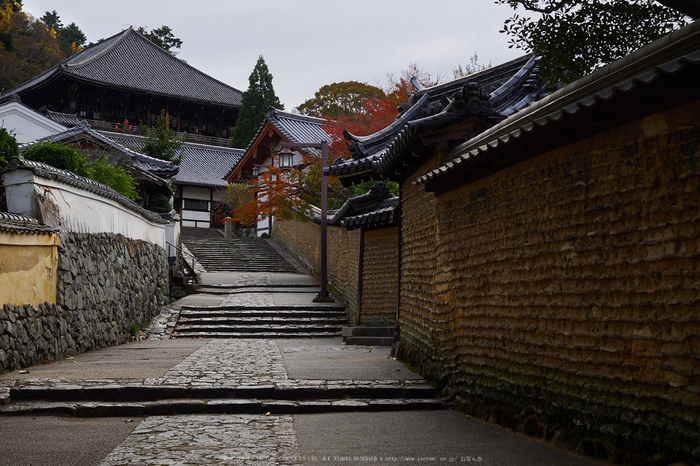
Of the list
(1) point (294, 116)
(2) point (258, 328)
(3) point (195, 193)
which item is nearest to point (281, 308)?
(2) point (258, 328)

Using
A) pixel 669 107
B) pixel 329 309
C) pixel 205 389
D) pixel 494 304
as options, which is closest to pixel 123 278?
pixel 329 309

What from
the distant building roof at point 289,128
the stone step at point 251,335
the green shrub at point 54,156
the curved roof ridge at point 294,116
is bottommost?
the stone step at point 251,335

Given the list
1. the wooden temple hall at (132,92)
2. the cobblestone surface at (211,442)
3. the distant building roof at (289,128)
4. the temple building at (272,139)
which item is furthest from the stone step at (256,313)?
the wooden temple hall at (132,92)

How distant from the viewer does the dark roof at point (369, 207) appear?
1329 cm

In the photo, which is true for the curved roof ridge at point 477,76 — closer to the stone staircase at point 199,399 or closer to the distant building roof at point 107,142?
the stone staircase at point 199,399

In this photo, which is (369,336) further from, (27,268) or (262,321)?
(27,268)

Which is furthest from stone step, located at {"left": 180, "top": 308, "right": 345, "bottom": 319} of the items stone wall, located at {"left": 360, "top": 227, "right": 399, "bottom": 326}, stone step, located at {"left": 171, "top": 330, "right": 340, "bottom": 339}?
stone wall, located at {"left": 360, "top": 227, "right": 399, "bottom": 326}

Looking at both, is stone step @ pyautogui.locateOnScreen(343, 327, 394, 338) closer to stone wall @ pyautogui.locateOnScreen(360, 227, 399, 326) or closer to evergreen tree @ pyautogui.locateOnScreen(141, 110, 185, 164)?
stone wall @ pyautogui.locateOnScreen(360, 227, 399, 326)

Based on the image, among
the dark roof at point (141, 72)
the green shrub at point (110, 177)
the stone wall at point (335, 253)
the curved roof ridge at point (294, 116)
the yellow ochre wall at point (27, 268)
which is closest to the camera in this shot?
the yellow ochre wall at point (27, 268)

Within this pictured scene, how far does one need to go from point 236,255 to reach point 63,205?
1960 cm

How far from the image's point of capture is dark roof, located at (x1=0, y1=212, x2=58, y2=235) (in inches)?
310

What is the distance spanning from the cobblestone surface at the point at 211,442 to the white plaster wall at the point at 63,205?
430 cm

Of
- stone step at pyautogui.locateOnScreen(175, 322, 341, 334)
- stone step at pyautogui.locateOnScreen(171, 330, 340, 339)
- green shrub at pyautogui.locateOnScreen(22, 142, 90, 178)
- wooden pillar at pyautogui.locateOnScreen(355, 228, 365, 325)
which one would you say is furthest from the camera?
stone step at pyautogui.locateOnScreen(175, 322, 341, 334)

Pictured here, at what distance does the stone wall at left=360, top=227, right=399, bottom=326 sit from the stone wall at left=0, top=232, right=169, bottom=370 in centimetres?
520
